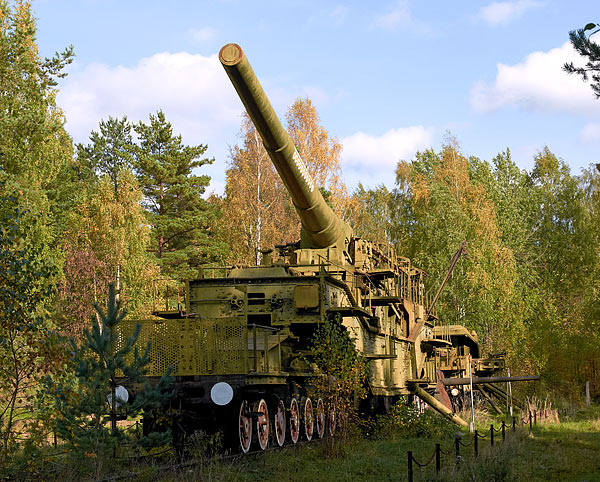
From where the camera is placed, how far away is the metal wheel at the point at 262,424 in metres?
13.0

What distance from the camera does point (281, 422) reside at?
13.9 meters

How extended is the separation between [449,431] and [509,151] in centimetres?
3190

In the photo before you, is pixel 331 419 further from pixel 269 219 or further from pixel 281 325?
pixel 269 219

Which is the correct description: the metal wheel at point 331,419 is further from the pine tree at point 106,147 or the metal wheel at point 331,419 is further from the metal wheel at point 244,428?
the pine tree at point 106,147

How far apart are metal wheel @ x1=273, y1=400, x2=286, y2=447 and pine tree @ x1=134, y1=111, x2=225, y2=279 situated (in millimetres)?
25671

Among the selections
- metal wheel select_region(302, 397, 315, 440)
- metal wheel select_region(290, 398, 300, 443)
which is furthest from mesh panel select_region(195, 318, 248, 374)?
metal wheel select_region(302, 397, 315, 440)

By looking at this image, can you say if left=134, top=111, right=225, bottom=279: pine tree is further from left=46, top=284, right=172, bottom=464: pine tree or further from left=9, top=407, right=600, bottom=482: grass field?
left=46, top=284, right=172, bottom=464: pine tree

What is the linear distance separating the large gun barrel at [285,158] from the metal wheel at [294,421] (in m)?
4.09

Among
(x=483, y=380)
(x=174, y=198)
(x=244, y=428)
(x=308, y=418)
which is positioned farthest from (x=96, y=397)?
(x=174, y=198)

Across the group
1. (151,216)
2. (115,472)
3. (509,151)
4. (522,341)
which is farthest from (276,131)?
(509,151)

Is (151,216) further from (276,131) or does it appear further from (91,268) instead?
(276,131)

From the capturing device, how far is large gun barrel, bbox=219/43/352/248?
12211 millimetres

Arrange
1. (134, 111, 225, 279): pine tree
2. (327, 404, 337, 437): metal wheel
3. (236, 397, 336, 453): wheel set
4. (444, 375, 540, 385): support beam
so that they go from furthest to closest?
(134, 111, 225, 279): pine tree → (444, 375, 540, 385): support beam → (327, 404, 337, 437): metal wheel → (236, 397, 336, 453): wheel set

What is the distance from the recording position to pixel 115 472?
10.7m
